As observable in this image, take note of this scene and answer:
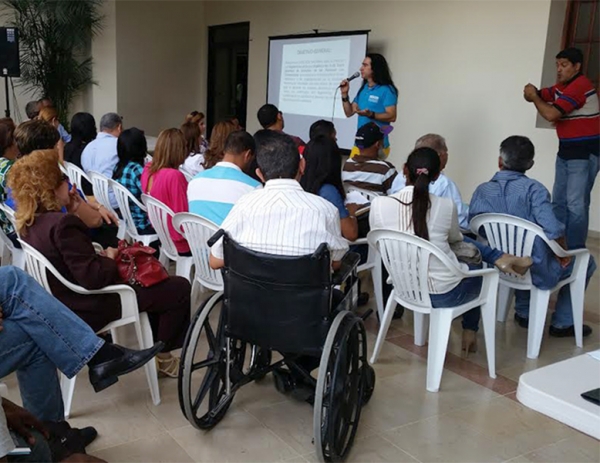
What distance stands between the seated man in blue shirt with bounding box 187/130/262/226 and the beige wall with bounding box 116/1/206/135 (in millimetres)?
6875

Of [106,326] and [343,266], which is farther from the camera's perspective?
[106,326]

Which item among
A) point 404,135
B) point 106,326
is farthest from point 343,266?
point 404,135

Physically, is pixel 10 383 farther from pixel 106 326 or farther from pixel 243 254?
pixel 243 254

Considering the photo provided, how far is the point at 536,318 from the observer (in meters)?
3.01

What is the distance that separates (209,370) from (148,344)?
15.5 inches

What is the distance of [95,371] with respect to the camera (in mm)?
2078

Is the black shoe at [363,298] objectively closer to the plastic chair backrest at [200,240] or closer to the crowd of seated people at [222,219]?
the crowd of seated people at [222,219]

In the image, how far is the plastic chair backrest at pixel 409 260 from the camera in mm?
2502

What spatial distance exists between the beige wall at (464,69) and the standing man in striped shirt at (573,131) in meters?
1.20

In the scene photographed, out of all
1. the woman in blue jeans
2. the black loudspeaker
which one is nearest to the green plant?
the black loudspeaker

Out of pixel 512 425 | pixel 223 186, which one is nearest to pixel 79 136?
pixel 223 186

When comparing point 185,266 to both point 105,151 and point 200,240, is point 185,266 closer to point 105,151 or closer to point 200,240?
point 200,240

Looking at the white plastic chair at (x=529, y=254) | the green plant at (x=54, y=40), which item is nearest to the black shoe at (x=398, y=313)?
the white plastic chair at (x=529, y=254)

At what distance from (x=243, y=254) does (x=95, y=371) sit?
65cm
